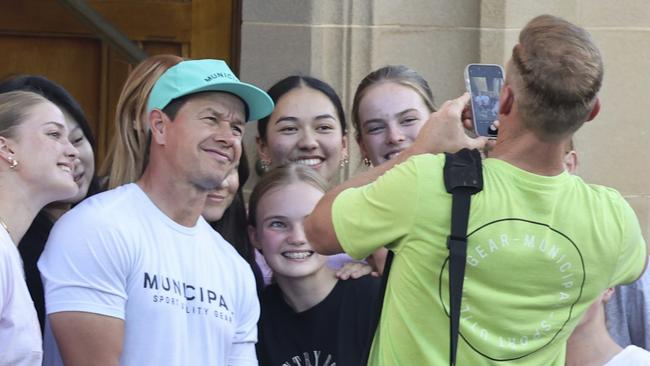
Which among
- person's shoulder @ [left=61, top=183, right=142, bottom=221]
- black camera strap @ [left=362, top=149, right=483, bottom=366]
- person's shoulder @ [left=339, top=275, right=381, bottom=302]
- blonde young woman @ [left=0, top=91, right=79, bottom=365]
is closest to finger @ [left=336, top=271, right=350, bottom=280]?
person's shoulder @ [left=339, top=275, right=381, bottom=302]

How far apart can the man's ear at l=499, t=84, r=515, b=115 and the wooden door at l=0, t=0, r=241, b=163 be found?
11.1 feet

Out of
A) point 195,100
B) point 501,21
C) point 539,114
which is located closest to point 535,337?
point 539,114

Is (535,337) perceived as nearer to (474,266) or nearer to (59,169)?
(474,266)

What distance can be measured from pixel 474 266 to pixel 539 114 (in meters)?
0.39

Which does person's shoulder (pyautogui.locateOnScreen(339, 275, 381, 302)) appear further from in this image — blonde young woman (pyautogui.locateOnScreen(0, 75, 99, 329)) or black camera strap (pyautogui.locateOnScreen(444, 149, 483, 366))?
black camera strap (pyautogui.locateOnScreen(444, 149, 483, 366))

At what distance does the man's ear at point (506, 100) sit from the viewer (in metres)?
3.22

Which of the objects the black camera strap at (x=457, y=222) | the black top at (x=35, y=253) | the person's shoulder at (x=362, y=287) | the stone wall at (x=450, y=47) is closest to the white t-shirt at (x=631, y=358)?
the black camera strap at (x=457, y=222)

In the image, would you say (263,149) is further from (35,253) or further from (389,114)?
(35,253)

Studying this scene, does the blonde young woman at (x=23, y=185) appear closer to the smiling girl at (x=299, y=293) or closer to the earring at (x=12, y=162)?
the earring at (x=12, y=162)

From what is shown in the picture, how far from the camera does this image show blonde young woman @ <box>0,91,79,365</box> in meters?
3.35

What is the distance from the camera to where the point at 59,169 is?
3.72m

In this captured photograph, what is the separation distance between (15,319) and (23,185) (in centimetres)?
45

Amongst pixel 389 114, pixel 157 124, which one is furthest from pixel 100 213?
pixel 389 114

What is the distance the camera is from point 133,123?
4.20 m
